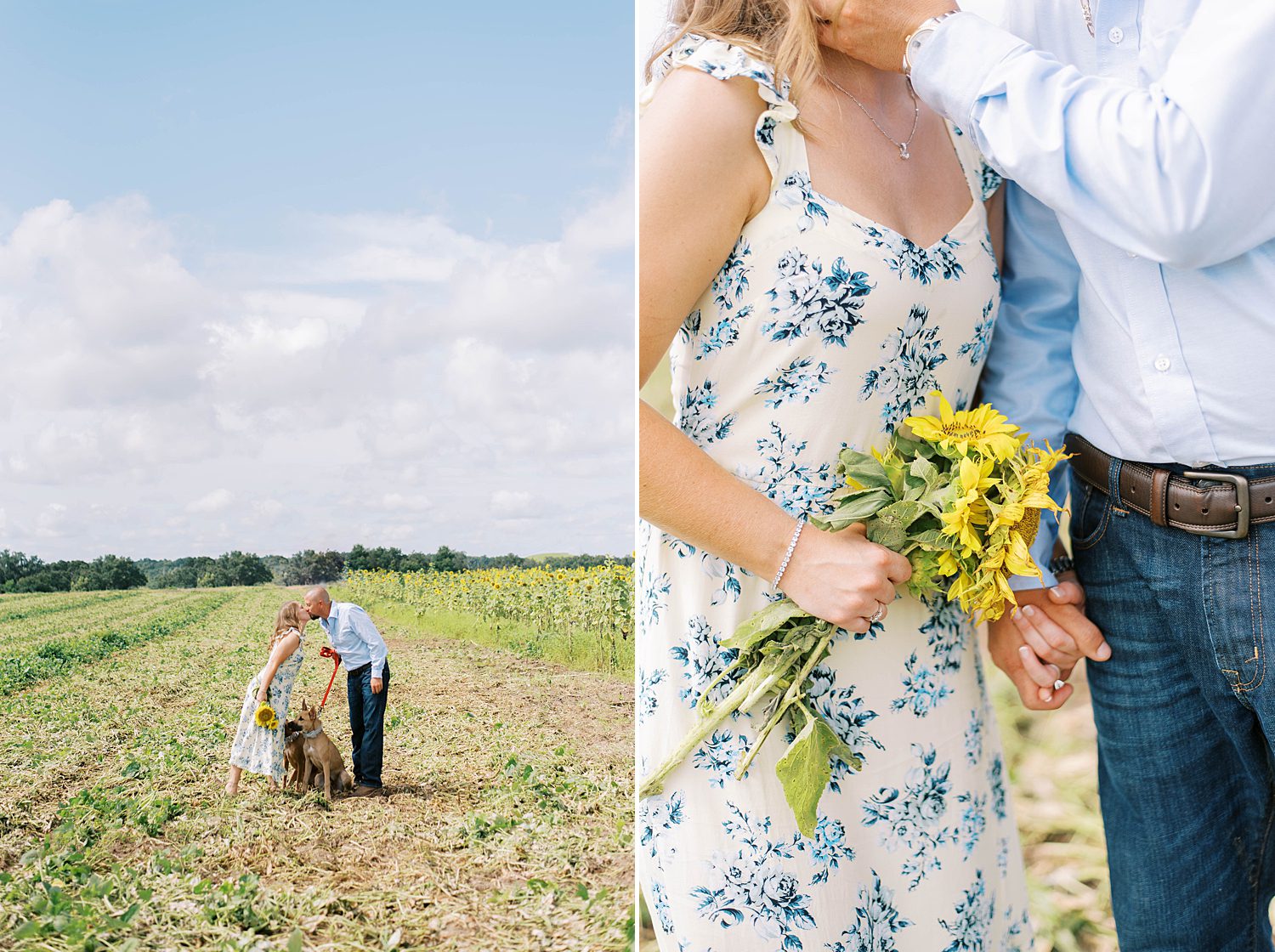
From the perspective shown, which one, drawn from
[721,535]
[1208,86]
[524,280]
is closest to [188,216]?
[524,280]

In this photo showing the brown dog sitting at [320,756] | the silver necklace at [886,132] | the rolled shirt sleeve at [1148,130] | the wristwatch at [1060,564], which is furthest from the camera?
the brown dog sitting at [320,756]

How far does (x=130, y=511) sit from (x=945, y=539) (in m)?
1.01

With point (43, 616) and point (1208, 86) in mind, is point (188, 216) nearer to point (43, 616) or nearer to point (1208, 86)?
point (43, 616)

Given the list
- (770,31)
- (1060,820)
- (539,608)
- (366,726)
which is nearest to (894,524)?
(770,31)

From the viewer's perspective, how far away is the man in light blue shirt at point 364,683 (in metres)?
1.19

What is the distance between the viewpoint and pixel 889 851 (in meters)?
0.81

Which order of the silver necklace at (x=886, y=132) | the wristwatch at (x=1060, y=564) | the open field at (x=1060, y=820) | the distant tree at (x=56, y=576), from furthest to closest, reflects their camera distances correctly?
the open field at (x=1060, y=820), the distant tree at (x=56, y=576), the wristwatch at (x=1060, y=564), the silver necklace at (x=886, y=132)

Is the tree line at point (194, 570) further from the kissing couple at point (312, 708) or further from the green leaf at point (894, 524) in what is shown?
the green leaf at point (894, 524)

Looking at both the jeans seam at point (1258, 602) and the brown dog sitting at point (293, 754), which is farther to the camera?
the brown dog sitting at point (293, 754)

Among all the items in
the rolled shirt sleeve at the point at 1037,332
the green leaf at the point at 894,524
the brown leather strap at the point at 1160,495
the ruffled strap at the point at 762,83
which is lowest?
the green leaf at the point at 894,524

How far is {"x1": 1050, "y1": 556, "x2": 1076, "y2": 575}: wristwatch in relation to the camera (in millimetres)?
927

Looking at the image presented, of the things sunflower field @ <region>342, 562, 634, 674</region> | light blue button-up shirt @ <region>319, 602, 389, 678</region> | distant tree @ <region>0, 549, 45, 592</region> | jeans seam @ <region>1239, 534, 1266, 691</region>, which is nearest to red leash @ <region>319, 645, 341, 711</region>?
light blue button-up shirt @ <region>319, 602, 389, 678</region>

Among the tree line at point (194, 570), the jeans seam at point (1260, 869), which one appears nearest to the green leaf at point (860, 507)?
the jeans seam at point (1260, 869)

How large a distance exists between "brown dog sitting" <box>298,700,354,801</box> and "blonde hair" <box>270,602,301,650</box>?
0.10m
